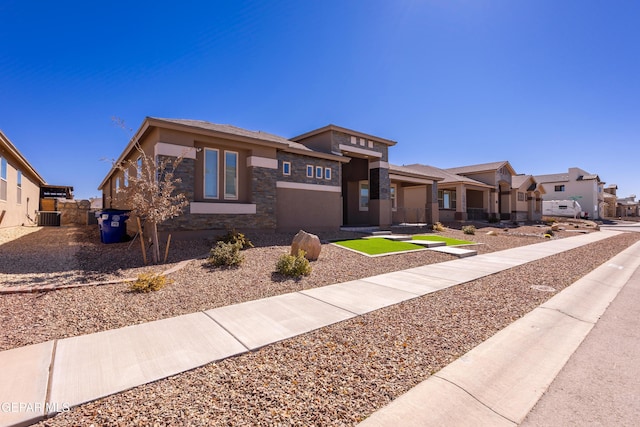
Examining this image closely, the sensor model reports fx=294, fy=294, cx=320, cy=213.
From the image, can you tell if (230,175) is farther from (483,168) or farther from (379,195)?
(483,168)

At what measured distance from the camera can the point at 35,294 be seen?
5.51m

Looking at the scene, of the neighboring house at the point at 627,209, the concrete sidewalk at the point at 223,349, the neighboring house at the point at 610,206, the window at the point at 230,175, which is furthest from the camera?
the neighboring house at the point at 627,209

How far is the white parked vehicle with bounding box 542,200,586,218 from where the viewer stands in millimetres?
44731

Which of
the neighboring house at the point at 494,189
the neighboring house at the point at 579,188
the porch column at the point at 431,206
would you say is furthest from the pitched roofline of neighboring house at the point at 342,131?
the neighboring house at the point at 579,188

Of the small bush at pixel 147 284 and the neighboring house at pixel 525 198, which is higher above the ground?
the neighboring house at pixel 525 198

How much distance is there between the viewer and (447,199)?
31234 mm

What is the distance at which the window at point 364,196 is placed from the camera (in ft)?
71.4

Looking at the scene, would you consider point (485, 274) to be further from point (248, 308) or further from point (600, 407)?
point (248, 308)

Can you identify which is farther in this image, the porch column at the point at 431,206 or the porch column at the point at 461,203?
the porch column at the point at 461,203

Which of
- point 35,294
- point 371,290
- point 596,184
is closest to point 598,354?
point 371,290

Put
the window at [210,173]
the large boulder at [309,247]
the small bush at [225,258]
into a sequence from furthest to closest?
1. the window at [210,173]
2. the large boulder at [309,247]
3. the small bush at [225,258]

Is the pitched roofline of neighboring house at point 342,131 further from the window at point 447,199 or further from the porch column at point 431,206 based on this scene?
the window at point 447,199

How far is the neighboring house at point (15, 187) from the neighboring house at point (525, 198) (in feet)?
148

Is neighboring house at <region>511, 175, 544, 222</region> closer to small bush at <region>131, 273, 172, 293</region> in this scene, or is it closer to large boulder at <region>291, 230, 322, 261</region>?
large boulder at <region>291, 230, 322, 261</region>
